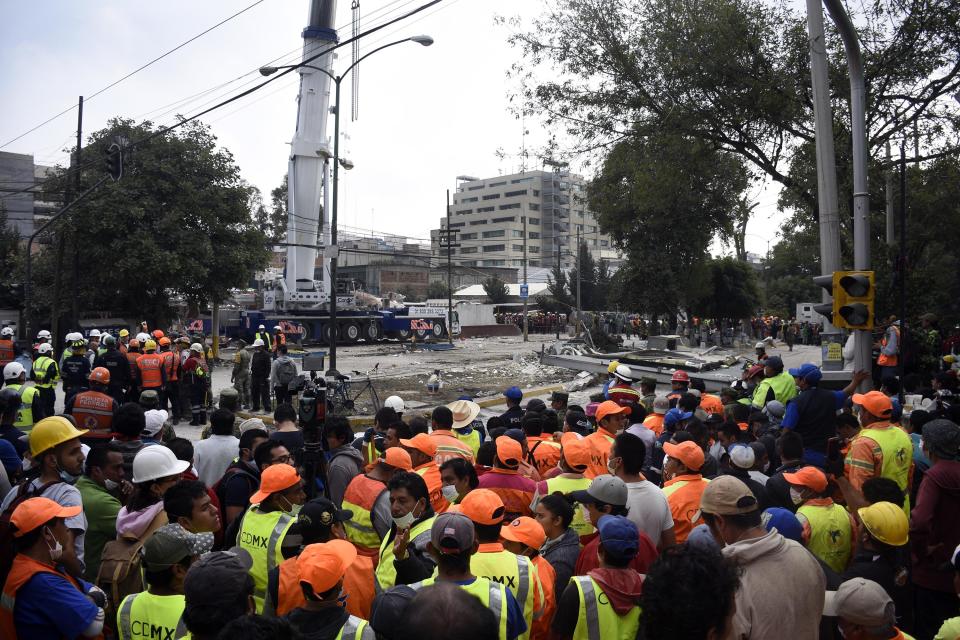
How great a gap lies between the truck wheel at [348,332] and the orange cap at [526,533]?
111 ft

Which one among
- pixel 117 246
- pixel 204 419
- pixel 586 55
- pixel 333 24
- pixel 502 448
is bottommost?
pixel 204 419

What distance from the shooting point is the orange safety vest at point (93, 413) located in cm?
739

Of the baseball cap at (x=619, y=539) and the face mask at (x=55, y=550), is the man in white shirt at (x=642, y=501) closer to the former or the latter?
the baseball cap at (x=619, y=539)

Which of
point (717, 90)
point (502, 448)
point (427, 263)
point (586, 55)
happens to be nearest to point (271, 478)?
point (502, 448)

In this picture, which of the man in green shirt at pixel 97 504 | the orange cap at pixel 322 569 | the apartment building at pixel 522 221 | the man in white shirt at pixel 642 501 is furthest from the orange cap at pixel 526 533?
the apartment building at pixel 522 221

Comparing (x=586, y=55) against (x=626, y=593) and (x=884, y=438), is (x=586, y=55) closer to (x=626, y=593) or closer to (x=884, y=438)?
(x=884, y=438)

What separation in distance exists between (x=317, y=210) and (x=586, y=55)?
18675 millimetres

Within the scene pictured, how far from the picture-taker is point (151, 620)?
289 cm

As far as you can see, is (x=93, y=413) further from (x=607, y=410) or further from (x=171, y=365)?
(x=171, y=365)

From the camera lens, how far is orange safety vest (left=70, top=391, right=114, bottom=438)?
739 centimetres

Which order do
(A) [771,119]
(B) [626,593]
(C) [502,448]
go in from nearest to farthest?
1. (B) [626,593]
2. (C) [502,448]
3. (A) [771,119]

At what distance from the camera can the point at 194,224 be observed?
26609mm

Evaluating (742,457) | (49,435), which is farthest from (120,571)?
(742,457)

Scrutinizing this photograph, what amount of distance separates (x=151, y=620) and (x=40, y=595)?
1.78ft
